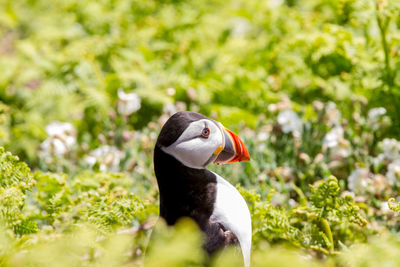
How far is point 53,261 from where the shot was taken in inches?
32.1

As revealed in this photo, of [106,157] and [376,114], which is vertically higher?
[376,114]

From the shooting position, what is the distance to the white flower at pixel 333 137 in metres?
2.27

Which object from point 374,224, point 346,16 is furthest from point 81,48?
point 374,224

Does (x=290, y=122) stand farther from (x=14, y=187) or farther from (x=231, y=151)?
(x=14, y=187)

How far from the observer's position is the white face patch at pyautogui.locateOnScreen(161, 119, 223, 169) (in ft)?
4.70

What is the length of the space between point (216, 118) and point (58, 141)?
1065 millimetres

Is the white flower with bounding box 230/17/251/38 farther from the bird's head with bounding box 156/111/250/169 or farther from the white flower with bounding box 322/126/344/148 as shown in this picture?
the bird's head with bounding box 156/111/250/169

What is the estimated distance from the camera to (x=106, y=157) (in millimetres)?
2555

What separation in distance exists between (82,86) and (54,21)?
78.3 inches

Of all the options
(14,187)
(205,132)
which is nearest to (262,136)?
(205,132)

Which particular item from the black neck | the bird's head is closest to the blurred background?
the black neck

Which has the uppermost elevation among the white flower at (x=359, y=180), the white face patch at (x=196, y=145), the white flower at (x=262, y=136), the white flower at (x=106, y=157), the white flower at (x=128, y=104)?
the white face patch at (x=196, y=145)

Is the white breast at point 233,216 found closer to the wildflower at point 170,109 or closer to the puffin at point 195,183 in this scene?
the puffin at point 195,183

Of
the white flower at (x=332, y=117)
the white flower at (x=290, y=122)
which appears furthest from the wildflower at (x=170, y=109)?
the white flower at (x=332, y=117)
